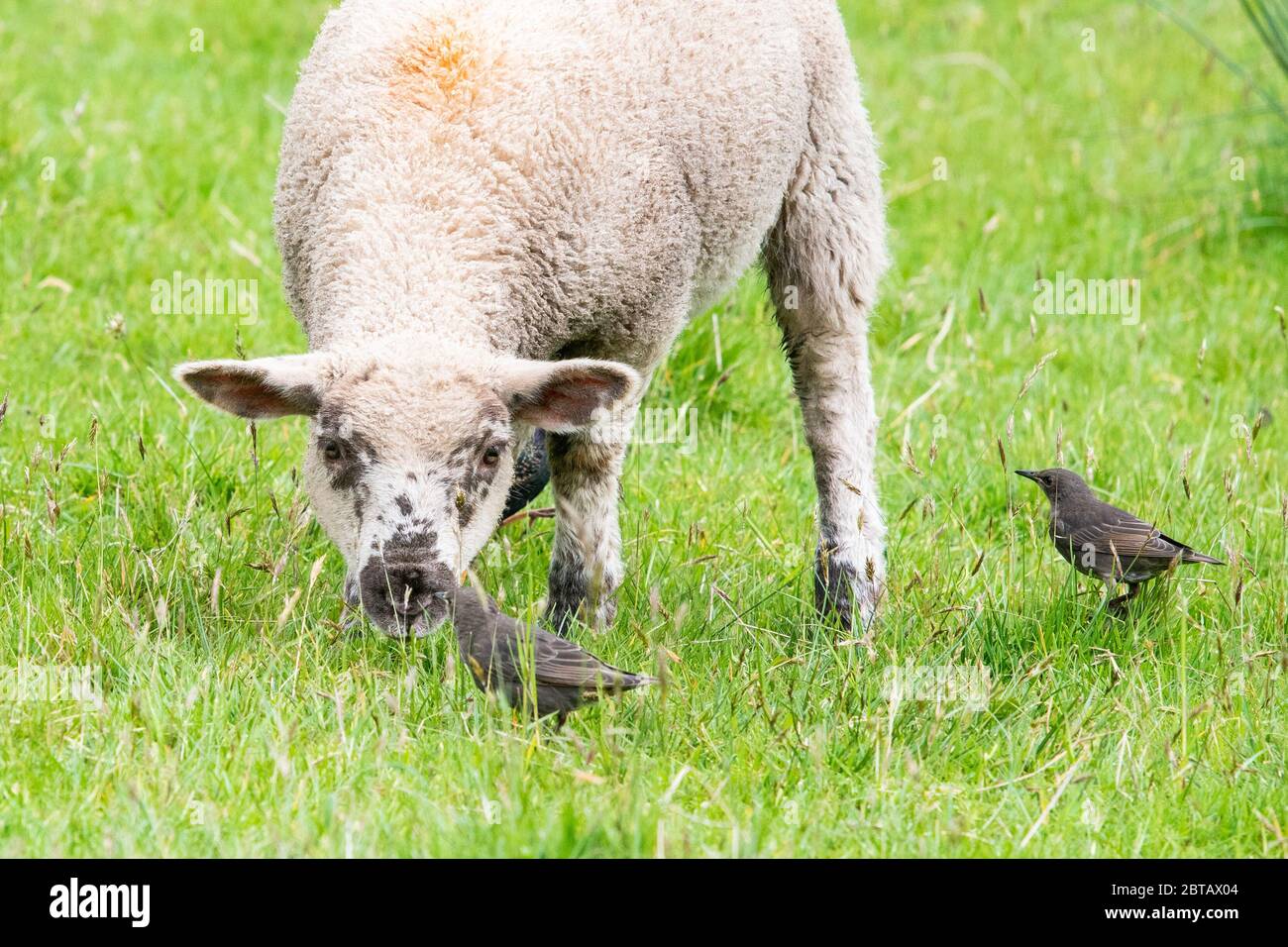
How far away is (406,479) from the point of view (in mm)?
3834

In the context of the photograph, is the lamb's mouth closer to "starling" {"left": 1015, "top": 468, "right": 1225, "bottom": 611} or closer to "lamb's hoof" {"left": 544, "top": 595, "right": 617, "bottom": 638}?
"lamb's hoof" {"left": 544, "top": 595, "right": 617, "bottom": 638}

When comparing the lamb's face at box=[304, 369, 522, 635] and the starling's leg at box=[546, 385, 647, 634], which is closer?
the lamb's face at box=[304, 369, 522, 635]

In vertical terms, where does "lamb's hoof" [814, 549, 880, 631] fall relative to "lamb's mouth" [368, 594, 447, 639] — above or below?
below

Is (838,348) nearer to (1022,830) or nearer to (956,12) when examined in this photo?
(1022,830)

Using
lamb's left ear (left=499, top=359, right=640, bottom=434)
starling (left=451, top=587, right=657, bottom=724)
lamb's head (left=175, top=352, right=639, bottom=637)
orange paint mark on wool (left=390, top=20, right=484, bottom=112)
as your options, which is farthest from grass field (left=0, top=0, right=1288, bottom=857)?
→ orange paint mark on wool (left=390, top=20, right=484, bottom=112)

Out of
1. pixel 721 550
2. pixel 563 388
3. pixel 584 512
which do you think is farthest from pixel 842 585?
pixel 563 388

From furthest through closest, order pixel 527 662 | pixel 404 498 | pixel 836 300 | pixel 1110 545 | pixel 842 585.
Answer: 1. pixel 836 300
2. pixel 842 585
3. pixel 1110 545
4. pixel 404 498
5. pixel 527 662

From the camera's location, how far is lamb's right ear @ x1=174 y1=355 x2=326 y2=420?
13.0 ft

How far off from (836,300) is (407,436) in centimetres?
201

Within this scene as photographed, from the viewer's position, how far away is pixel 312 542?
16.7 ft

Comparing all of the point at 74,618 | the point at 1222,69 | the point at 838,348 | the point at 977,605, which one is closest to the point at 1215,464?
the point at 838,348

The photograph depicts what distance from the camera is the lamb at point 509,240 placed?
3.90 metres

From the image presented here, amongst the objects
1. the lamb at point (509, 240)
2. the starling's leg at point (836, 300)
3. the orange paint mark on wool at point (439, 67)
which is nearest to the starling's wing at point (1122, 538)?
the lamb at point (509, 240)

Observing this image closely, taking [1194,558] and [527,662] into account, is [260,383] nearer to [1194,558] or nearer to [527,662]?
[527,662]
